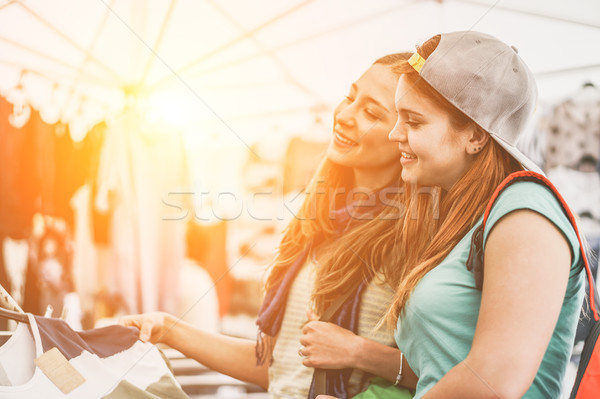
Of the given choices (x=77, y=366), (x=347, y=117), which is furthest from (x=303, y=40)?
(x=77, y=366)

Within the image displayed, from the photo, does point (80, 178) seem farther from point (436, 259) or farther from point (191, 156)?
point (436, 259)

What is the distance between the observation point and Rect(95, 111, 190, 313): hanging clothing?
62.1 inches

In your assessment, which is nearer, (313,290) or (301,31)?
(313,290)

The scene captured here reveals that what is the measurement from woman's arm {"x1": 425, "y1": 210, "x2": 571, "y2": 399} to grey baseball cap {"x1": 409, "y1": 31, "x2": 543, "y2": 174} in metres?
0.21

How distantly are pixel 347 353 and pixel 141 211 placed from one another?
0.79 meters

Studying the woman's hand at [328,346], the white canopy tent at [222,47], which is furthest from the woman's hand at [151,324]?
the white canopy tent at [222,47]

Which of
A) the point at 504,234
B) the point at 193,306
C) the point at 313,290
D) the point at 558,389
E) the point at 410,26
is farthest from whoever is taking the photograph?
the point at 193,306

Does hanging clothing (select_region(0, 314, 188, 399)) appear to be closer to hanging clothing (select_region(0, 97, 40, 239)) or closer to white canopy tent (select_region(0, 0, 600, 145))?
hanging clothing (select_region(0, 97, 40, 239))

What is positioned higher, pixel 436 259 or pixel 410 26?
pixel 410 26

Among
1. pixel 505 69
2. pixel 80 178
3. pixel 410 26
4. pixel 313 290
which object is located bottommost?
pixel 313 290

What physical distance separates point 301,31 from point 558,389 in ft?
3.63

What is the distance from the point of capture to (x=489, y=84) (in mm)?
937

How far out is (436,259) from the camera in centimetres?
97

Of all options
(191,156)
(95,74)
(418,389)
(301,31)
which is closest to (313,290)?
(418,389)
